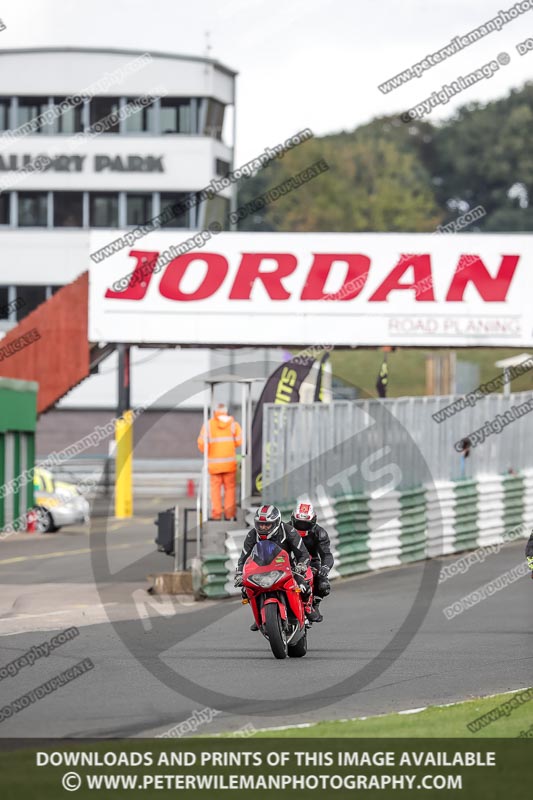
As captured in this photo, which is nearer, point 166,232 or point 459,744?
point 459,744

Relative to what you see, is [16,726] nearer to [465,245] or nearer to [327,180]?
[465,245]

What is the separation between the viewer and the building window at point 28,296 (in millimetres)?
57312

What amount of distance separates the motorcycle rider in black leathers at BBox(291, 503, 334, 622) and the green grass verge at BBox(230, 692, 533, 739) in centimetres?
453

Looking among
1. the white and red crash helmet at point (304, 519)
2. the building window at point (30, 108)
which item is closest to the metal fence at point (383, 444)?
the white and red crash helmet at point (304, 519)

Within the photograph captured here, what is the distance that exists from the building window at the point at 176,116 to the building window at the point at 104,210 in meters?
3.13

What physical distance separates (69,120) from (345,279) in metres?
23.6

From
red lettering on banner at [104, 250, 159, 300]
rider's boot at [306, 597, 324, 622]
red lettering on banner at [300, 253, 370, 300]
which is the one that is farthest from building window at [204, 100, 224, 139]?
rider's boot at [306, 597, 324, 622]

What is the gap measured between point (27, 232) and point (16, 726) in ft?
157

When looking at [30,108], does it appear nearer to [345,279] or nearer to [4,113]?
[4,113]

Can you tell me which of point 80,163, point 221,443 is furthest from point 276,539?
point 80,163

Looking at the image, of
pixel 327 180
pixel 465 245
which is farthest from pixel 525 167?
pixel 465 245

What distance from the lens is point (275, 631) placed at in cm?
1399

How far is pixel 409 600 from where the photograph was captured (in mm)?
20078

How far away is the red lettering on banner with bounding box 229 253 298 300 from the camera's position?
36.7 m
